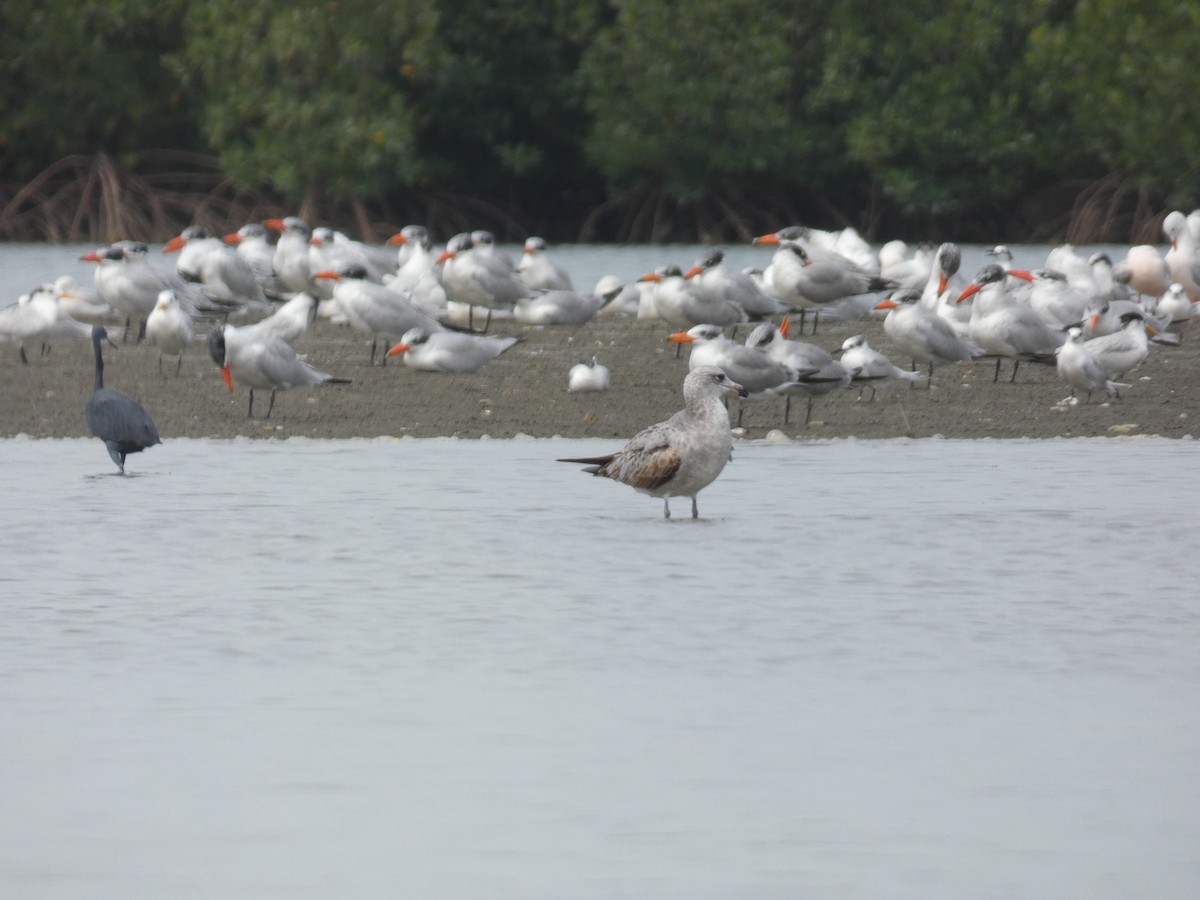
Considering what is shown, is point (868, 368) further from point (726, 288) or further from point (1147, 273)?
point (1147, 273)

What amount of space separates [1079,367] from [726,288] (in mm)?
3344

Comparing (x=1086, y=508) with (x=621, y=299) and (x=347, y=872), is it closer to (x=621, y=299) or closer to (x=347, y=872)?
(x=347, y=872)

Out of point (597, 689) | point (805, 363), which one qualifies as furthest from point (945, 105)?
point (597, 689)

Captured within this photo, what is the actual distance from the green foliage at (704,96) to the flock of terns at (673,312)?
1268 cm

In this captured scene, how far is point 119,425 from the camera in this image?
10.1 meters

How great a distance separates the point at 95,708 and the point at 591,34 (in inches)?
1206

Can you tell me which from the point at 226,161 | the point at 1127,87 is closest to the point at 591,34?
the point at 226,161

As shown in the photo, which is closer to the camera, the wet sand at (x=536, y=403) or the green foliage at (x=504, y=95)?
the wet sand at (x=536, y=403)

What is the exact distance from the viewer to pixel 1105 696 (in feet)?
19.3

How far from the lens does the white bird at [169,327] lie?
45.2 ft

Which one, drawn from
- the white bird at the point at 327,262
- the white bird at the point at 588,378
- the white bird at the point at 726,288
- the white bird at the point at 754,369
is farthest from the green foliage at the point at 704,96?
the white bird at the point at 754,369

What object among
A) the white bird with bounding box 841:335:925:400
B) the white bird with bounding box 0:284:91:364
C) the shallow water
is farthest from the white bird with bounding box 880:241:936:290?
the shallow water

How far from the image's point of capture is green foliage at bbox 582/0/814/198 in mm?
33469

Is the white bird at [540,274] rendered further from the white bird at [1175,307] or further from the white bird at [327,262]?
the white bird at [1175,307]
